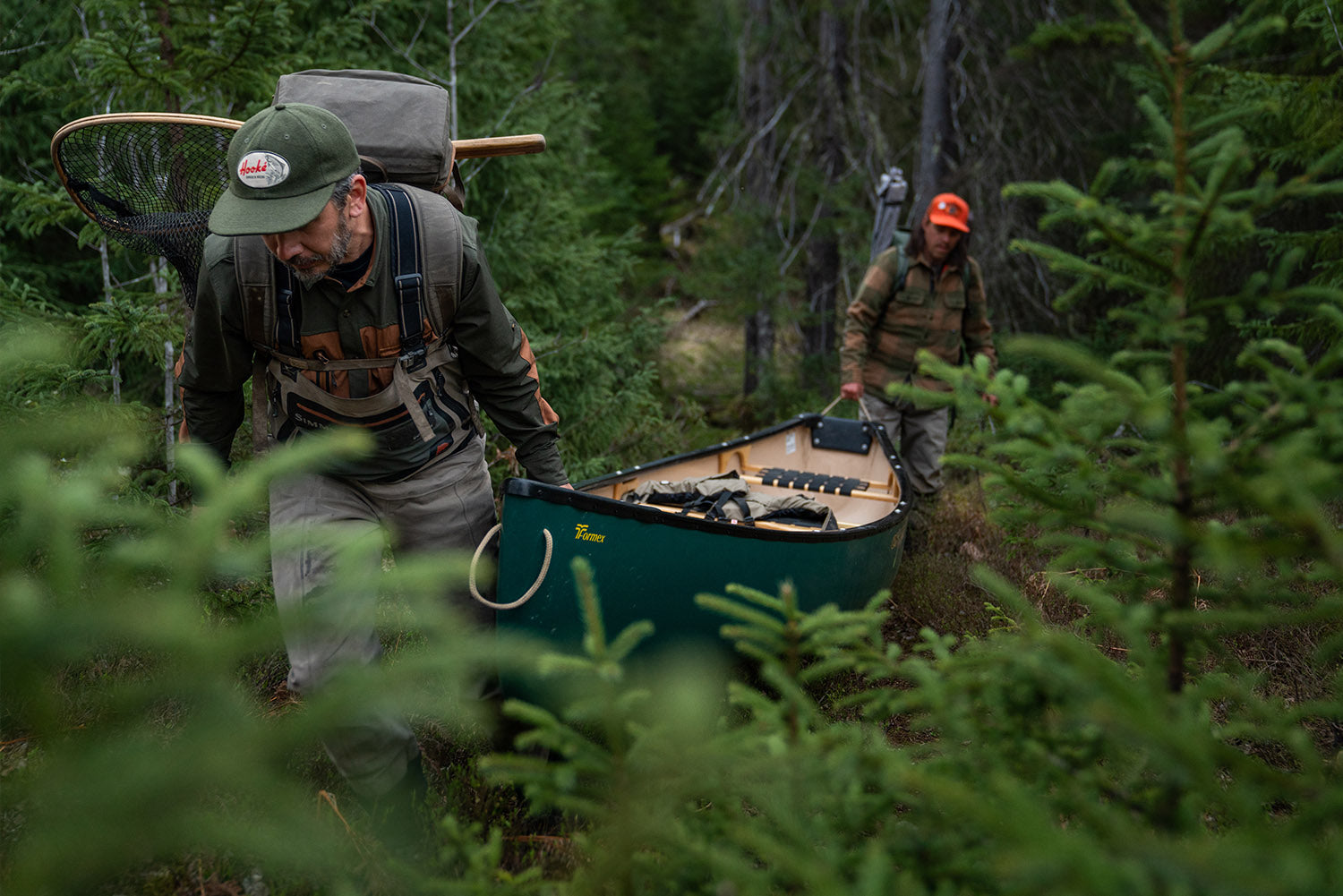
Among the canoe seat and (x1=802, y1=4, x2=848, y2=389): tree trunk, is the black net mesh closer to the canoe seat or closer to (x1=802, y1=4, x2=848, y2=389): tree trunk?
the canoe seat

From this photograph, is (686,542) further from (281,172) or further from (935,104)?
(935,104)

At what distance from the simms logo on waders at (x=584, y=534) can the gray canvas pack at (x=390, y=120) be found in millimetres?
1557

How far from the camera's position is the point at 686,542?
13.2 ft

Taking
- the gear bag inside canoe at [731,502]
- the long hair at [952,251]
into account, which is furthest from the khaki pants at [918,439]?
the gear bag inside canoe at [731,502]

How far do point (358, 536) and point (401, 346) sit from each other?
891 millimetres

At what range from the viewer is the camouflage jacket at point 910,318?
21.2 feet

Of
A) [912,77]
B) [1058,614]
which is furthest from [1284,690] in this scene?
[912,77]

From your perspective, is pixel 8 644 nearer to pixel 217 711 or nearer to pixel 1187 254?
pixel 217 711

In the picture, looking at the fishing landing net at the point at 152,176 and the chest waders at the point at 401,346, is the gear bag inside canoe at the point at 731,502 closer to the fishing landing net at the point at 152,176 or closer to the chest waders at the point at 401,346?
the chest waders at the point at 401,346

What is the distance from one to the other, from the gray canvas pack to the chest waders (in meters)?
0.39

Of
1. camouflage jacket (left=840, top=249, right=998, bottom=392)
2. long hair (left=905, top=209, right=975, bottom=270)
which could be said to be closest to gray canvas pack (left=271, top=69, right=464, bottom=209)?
camouflage jacket (left=840, top=249, right=998, bottom=392)

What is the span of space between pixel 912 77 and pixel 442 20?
650 centimetres

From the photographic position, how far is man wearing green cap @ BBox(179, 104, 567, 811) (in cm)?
294

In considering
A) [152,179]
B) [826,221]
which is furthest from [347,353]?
[826,221]
